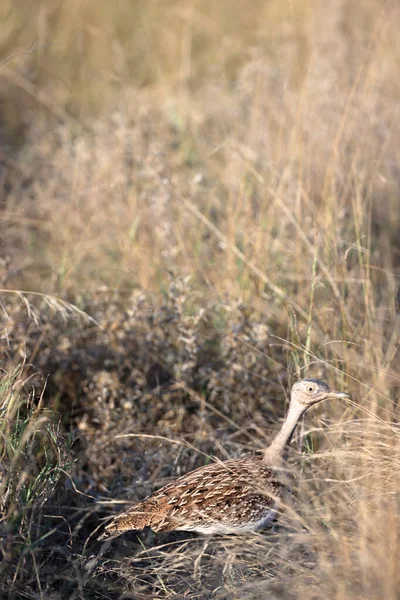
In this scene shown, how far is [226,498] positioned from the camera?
3.07 metres

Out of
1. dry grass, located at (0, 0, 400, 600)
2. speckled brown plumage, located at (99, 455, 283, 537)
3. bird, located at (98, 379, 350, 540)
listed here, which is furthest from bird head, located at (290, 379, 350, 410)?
speckled brown plumage, located at (99, 455, 283, 537)

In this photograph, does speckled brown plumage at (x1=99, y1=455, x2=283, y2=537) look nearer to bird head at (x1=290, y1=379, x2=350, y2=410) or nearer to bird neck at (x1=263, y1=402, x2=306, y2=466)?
bird neck at (x1=263, y1=402, x2=306, y2=466)

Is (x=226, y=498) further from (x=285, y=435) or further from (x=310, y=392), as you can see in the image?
(x=310, y=392)

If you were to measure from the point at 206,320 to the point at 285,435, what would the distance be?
3.33ft

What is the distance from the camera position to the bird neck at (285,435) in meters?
3.13

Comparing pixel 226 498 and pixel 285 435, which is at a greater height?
pixel 285 435

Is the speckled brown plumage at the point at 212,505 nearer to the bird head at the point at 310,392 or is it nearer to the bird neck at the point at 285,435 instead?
the bird neck at the point at 285,435

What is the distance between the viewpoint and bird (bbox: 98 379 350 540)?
3.03m

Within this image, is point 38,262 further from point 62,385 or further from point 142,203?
point 62,385

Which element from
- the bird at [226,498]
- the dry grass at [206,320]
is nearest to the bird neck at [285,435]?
the bird at [226,498]

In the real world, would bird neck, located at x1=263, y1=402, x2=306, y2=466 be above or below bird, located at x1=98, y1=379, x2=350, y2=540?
above

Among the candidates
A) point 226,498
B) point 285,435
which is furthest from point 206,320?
point 226,498

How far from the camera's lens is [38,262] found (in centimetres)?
509

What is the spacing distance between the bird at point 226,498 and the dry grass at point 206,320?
80 mm
